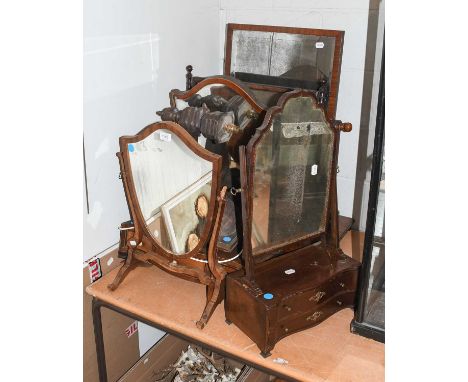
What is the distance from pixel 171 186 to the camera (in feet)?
5.00

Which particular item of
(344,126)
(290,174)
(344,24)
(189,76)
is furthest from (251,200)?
(344,24)

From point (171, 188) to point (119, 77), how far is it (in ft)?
1.41

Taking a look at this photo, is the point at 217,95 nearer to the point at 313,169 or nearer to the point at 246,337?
the point at 313,169

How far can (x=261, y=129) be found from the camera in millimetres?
1301

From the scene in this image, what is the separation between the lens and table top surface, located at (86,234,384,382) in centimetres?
135

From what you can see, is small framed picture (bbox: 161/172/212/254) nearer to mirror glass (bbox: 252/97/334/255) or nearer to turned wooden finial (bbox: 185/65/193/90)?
mirror glass (bbox: 252/97/334/255)

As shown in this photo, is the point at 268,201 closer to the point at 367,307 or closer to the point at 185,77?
the point at 367,307

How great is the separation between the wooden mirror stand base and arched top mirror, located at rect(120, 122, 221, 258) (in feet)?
0.66

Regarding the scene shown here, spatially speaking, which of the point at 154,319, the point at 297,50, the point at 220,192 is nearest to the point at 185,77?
the point at 297,50

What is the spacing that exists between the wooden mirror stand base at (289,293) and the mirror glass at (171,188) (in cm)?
21

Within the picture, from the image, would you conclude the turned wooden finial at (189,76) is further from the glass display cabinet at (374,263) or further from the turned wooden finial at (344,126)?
the glass display cabinet at (374,263)

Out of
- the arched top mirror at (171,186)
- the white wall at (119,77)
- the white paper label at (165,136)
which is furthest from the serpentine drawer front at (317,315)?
the white wall at (119,77)

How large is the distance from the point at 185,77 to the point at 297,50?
0.45 metres
